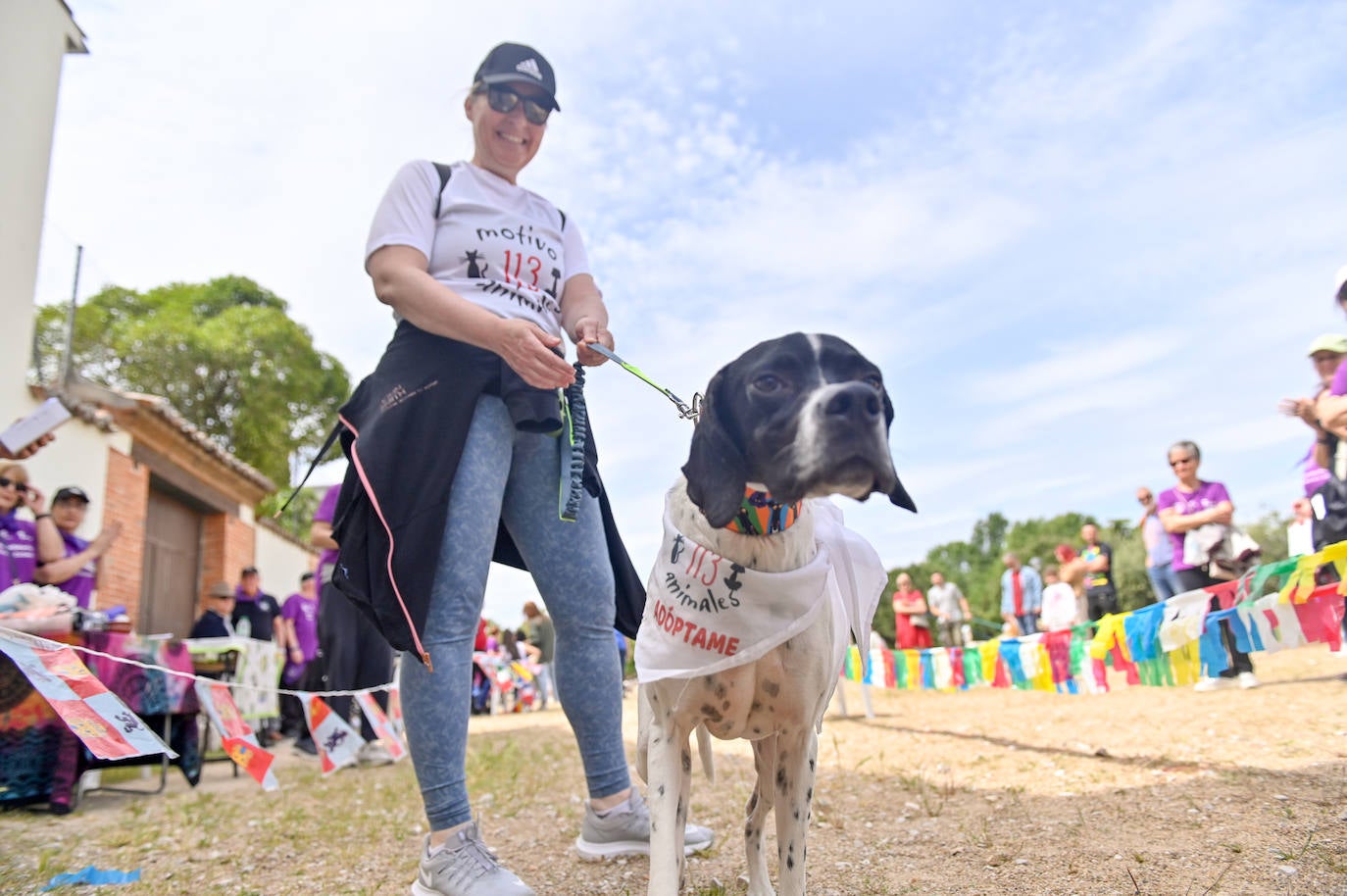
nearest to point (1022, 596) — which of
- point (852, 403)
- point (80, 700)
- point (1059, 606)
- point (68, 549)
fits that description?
point (1059, 606)

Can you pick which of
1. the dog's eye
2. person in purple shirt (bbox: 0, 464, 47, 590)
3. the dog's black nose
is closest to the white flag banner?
person in purple shirt (bbox: 0, 464, 47, 590)

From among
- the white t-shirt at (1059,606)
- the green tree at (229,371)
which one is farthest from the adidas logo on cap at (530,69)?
the green tree at (229,371)

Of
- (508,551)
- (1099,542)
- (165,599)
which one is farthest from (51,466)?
(1099,542)

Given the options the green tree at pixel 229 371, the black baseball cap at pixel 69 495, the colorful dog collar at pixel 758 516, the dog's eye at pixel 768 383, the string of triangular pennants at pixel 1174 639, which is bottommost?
the string of triangular pennants at pixel 1174 639

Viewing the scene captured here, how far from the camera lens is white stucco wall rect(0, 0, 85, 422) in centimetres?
920

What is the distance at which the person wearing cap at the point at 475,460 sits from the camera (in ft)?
7.61

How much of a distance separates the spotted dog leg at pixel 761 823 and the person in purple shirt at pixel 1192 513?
17.1 ft

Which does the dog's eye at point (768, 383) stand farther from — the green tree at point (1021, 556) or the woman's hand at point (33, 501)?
the green tree at point (1021, 556)

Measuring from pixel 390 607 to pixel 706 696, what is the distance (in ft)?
2.85

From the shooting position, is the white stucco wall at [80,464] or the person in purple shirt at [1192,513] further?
the white stucco wall at [80,464]

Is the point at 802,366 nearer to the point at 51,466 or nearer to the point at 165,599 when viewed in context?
the point at 51,466

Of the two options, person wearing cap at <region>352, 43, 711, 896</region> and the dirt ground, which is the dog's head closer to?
person wearing cap at <region>352, 43, 711, 896</region>

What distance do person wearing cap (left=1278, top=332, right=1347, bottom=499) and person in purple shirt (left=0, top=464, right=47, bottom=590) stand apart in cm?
635

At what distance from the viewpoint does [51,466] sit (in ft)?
31.8
